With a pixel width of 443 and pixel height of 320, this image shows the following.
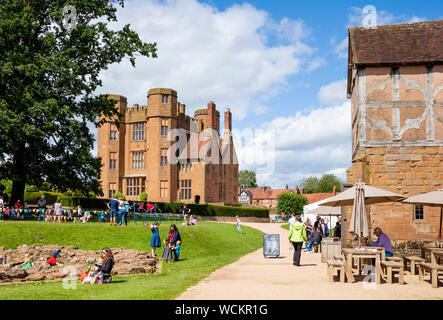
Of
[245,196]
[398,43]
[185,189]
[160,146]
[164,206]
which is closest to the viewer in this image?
[398,43]

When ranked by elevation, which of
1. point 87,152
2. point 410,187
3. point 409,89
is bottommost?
point 410,187

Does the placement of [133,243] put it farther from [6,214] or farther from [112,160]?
[112,160]

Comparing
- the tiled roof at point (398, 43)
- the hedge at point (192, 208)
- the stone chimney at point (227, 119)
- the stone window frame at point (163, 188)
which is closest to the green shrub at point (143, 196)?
the stone window frame at point (163, 188)

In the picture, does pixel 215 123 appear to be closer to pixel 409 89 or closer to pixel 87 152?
pixel 87 152

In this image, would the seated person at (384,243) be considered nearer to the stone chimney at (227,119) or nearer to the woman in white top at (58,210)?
the woman in white top at (58,210)

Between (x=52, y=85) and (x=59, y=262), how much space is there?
15.0m

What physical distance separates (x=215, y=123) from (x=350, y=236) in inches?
1844

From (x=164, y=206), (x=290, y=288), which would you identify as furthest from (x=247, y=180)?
(x=290, y=288)

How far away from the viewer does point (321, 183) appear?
127 metres

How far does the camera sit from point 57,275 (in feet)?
45.5

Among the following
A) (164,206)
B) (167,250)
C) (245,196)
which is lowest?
(167,250)
